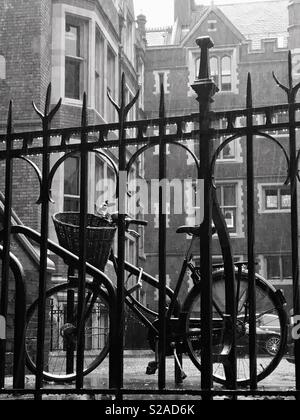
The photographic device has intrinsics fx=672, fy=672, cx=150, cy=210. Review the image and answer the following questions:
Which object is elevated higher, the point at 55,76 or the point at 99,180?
the point at 55,76

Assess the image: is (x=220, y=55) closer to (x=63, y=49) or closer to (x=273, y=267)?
(x=273, y=267)

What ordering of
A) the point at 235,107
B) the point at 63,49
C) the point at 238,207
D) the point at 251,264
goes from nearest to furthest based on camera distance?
the point at 251,264 < the point at 63,49 < the point at 238,207 < the point at 235,107

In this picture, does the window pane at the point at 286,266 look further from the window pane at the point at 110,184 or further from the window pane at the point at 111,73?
the window pane at the point at 110,184

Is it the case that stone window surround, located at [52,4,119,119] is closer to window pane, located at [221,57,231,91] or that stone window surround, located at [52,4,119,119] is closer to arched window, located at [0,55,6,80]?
arched window, located at [0,55,6,80]

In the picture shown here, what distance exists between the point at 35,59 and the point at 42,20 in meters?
0.84

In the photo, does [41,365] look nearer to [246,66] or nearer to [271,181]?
[271,181]

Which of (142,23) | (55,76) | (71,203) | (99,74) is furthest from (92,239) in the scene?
(142,23)

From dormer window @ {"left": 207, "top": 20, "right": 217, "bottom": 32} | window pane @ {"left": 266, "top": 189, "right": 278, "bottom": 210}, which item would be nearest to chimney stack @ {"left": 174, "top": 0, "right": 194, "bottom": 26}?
dormer window @ {"left": 207, "top": 20, "right": 217, "bottom": 32}

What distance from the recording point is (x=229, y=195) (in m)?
24.8

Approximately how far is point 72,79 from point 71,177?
91.9 inches

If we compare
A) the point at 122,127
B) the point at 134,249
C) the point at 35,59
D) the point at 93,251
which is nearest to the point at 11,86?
the point at 35,59

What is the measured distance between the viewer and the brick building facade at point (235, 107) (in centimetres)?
2409

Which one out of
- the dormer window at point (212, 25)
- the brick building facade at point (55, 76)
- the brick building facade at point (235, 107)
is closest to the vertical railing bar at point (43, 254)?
the brick building facade at point (55, 76)

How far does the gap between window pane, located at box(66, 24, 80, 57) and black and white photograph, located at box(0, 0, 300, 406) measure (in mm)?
24
